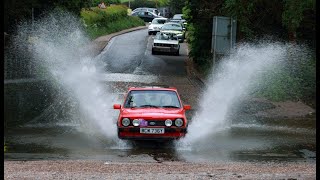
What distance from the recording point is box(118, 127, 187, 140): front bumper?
45.0ft

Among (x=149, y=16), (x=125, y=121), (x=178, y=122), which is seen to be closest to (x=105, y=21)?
(x=149, y=16)

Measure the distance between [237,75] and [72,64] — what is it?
381 inches

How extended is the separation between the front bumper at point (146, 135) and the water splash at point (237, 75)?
Answer: 5950mm

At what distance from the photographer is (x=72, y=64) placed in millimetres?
31031

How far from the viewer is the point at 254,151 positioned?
45.4ft

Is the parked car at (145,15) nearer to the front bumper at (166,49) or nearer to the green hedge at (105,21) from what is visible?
the green hedge at (105,21)

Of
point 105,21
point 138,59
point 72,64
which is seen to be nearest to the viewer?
point 72,64

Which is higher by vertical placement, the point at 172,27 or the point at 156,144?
the point at 156,144

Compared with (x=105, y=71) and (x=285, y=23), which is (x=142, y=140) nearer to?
(x=285, y=23)

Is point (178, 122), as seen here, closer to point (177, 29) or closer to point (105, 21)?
point (177, 29)

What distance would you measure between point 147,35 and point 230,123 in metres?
37.8

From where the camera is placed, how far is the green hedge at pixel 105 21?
49.2 m

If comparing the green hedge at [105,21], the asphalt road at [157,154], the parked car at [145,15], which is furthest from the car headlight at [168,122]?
the parked car at [145,15]
